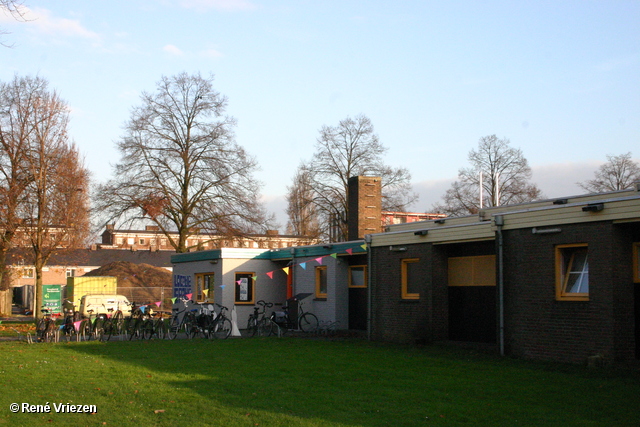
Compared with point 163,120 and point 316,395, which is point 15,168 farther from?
point 316,395

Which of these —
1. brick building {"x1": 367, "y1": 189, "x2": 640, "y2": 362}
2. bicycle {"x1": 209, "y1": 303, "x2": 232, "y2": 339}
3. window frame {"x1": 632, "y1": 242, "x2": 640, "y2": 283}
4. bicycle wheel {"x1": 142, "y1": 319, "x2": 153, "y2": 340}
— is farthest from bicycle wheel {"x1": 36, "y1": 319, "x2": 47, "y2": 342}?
window frame {"x1": 632, "y1": 242, "x2": 640, "y2": 283}

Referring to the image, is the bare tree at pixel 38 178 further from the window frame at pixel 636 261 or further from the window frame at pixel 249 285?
the window frame at pixel 636 261

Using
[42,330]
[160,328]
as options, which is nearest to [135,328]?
[160,328]

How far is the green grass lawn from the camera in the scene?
8.52m

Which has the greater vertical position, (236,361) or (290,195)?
(290,195)

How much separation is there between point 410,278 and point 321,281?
612 cm

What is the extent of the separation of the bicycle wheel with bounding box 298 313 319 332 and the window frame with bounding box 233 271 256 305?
2889 mm

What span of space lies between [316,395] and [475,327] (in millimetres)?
8780

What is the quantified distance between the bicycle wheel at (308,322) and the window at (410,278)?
5657 millimetres

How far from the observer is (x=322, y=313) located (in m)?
24.4

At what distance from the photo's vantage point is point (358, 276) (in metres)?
23.6

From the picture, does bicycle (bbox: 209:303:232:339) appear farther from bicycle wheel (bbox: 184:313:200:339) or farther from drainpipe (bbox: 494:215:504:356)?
drainpipe (bbox: 494:215:504:356)

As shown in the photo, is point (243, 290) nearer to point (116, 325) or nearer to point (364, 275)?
point (364, 275)

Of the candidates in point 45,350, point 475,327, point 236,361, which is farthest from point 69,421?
point 475,327
